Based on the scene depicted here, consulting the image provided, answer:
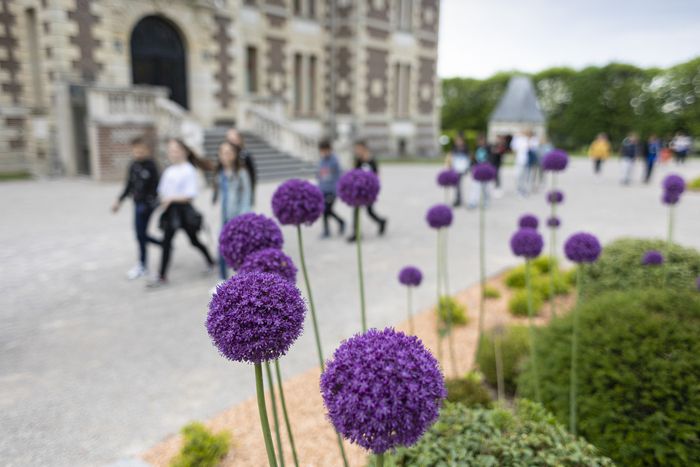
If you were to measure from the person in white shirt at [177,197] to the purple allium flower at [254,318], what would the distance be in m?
4.97

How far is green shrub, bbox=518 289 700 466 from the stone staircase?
46.2 ft

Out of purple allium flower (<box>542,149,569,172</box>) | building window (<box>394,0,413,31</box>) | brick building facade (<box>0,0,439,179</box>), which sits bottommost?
purple allium flower (<box>542,149,569,172</box>)

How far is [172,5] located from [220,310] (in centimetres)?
1807

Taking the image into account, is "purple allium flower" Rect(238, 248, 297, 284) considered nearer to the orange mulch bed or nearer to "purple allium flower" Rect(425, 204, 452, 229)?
the orange mulch bed

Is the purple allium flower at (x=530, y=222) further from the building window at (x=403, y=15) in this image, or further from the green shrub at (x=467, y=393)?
the building window at (x=403, y=15)

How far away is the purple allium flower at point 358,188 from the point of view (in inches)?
112

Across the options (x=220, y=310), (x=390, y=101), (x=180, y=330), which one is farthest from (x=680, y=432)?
(x=390, y=101)

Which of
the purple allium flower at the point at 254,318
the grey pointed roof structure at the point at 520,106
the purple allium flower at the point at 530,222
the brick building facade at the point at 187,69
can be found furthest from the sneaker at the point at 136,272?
the grey pointed roof structure at the point at 520,106

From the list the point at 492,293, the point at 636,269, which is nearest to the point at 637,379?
the point at 636,269

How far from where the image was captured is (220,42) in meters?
18.4

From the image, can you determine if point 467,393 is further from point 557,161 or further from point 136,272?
point 136,272

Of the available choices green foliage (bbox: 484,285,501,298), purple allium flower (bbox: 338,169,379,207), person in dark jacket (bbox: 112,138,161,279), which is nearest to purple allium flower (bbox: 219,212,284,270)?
purple allium flower (bbox: 338,169,379,207)

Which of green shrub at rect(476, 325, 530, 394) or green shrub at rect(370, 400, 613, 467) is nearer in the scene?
green shrub at rect(370, 400, 613, 467)

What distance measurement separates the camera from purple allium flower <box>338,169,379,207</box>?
9.36 feet
